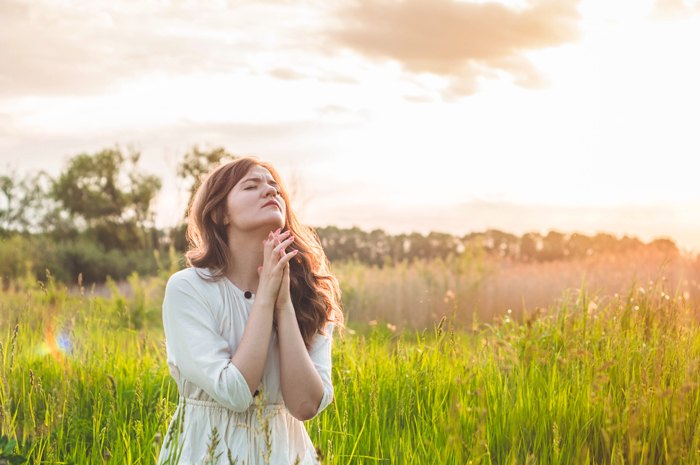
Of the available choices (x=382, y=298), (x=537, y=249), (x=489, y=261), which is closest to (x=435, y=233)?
(x=537, y=249)

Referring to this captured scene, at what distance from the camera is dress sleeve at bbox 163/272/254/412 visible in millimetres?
2164

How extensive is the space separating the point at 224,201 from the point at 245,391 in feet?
3.40

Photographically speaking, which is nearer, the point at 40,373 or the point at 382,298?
the point at 40,373

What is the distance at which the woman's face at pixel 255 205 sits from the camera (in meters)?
2.54

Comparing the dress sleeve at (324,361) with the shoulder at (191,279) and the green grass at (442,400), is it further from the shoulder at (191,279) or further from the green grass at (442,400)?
the shoulder at (191,279)

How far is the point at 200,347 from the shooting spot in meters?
2.24

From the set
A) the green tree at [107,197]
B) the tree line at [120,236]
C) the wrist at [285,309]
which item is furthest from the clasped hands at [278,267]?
the green tree at [107,197]

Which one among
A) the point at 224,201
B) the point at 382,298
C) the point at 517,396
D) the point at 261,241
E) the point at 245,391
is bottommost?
the point at 382,298

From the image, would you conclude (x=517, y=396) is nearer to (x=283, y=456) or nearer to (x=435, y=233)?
(x=283, y=456)

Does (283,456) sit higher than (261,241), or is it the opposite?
(261,241)

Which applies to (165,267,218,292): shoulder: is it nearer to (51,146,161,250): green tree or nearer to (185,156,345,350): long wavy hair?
(185,156,345,350): long wavy hair

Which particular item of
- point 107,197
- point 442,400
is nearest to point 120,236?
point 107,197

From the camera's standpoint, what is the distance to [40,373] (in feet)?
A: 14.3

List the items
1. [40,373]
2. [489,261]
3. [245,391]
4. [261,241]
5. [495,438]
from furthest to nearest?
[489,261], [40,373], [495,438], [261,241], [245,391]
